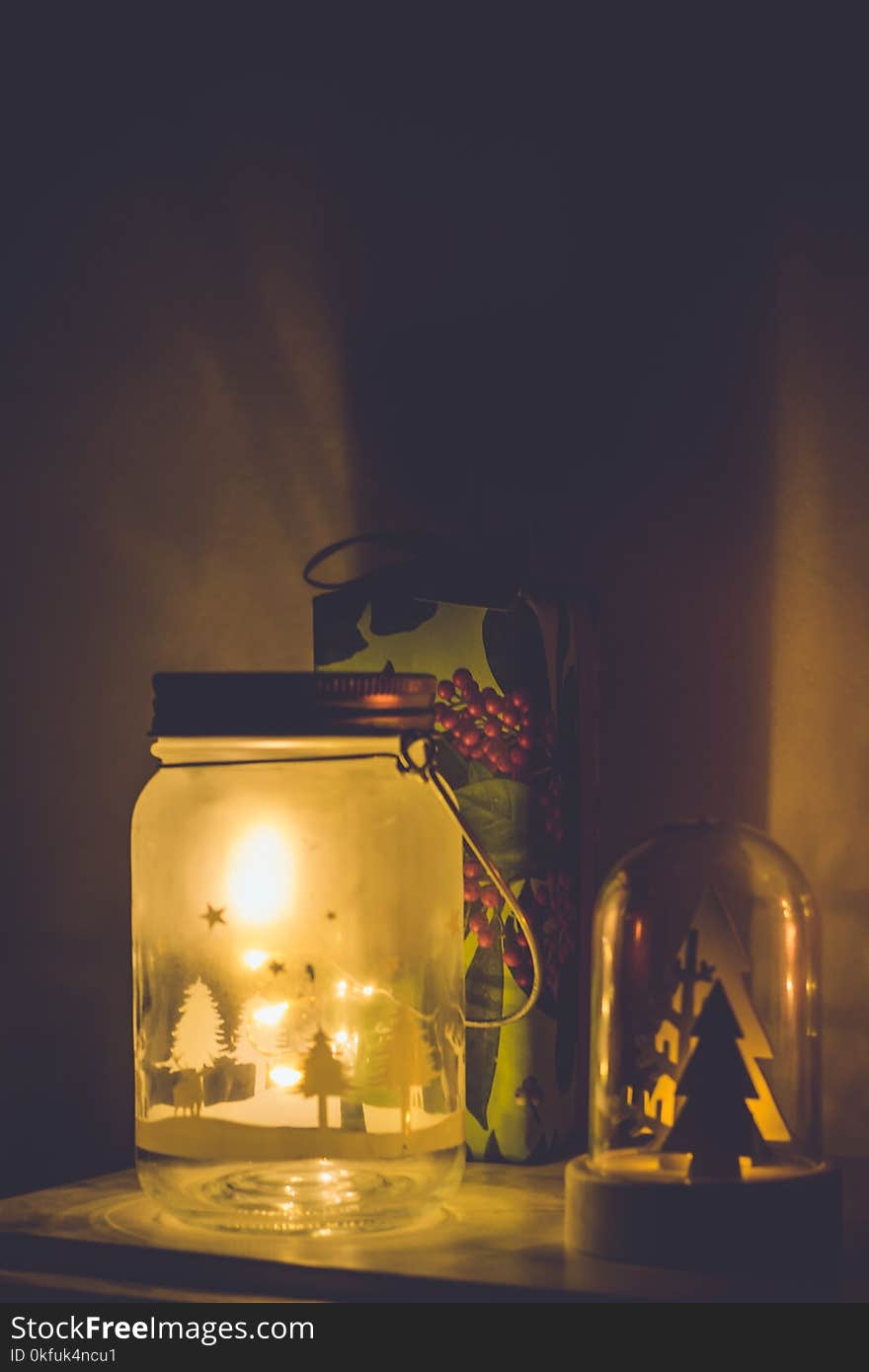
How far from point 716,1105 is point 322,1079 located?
0.72 ft

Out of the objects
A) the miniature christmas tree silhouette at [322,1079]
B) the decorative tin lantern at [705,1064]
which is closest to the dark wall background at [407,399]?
the decorative tin lantern at [705,1064]

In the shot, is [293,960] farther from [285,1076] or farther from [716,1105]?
[716,1105]

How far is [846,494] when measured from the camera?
1.16 meters

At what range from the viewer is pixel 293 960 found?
3.32 ft

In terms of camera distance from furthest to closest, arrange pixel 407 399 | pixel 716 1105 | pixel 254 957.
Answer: pixel 407 399 < pixel 254 957 < pixel 716 1105

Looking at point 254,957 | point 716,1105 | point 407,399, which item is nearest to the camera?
point 716,1105

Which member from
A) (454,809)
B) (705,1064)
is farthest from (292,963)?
(705,1064)

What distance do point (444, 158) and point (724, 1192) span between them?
2.54ft

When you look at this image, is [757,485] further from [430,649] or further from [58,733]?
[58,733]

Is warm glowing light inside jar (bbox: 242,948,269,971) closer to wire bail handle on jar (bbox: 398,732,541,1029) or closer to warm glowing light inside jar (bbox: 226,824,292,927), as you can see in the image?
warm glowing light inside jar (bbox: 226,824,292,927)

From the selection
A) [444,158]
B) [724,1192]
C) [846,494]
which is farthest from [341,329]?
[724,1192]

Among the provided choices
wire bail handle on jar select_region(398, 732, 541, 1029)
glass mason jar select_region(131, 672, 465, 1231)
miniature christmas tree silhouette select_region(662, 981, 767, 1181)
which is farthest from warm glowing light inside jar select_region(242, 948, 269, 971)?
miniature christmas tree silhouette select_region(662, 981, 767, 1181)

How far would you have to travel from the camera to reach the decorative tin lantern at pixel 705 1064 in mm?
886

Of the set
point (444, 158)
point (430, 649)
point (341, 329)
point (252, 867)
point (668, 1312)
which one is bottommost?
point (668, 1312)
